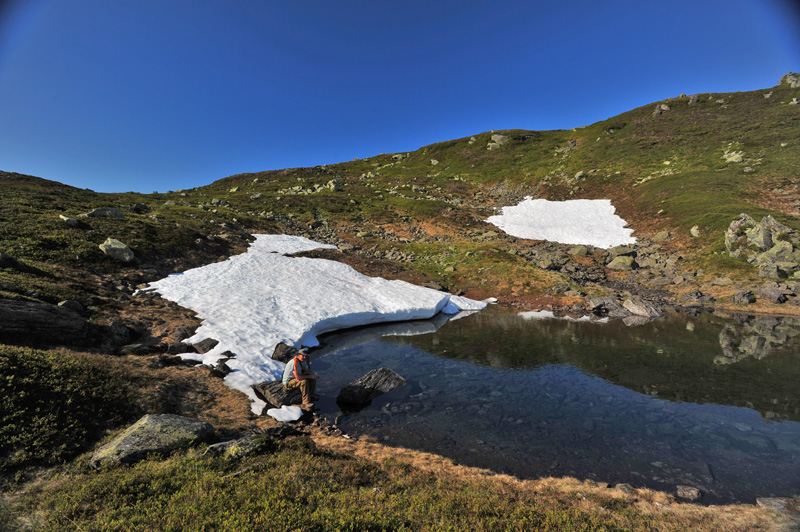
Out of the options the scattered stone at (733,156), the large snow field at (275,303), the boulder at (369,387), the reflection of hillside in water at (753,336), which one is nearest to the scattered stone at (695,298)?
the reflection of hillside in water at (753,336)

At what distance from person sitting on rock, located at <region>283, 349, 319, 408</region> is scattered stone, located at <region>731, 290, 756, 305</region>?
4971cm

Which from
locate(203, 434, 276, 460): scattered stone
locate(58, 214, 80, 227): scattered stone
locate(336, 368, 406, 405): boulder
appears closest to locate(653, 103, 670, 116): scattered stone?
locate(336, 368, 406, 405): boulder

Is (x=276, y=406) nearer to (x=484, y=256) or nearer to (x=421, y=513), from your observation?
(x=421, y=513)

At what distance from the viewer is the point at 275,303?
2775 cm

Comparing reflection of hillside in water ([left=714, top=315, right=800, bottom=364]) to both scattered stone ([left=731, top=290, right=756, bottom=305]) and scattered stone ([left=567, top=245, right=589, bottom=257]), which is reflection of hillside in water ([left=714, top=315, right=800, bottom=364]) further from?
scattered stone ([left=567, top=245, right=589, bottom=257])

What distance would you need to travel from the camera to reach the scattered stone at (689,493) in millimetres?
10469

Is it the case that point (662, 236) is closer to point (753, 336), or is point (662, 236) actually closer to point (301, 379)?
point (753, 336)

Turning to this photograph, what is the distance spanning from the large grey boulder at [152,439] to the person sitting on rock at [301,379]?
482 cm

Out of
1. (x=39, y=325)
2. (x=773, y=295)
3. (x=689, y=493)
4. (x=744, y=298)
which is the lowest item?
(x=689, y=493)

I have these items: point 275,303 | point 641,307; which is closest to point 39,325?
point 275,303

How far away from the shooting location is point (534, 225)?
7138 cm

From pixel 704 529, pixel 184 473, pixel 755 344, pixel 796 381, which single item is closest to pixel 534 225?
pixel 755 344

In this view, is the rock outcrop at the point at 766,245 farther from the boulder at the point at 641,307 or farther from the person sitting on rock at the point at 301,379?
the person sitting on rock at the point at 301,379

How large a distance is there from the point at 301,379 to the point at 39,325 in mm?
13210
